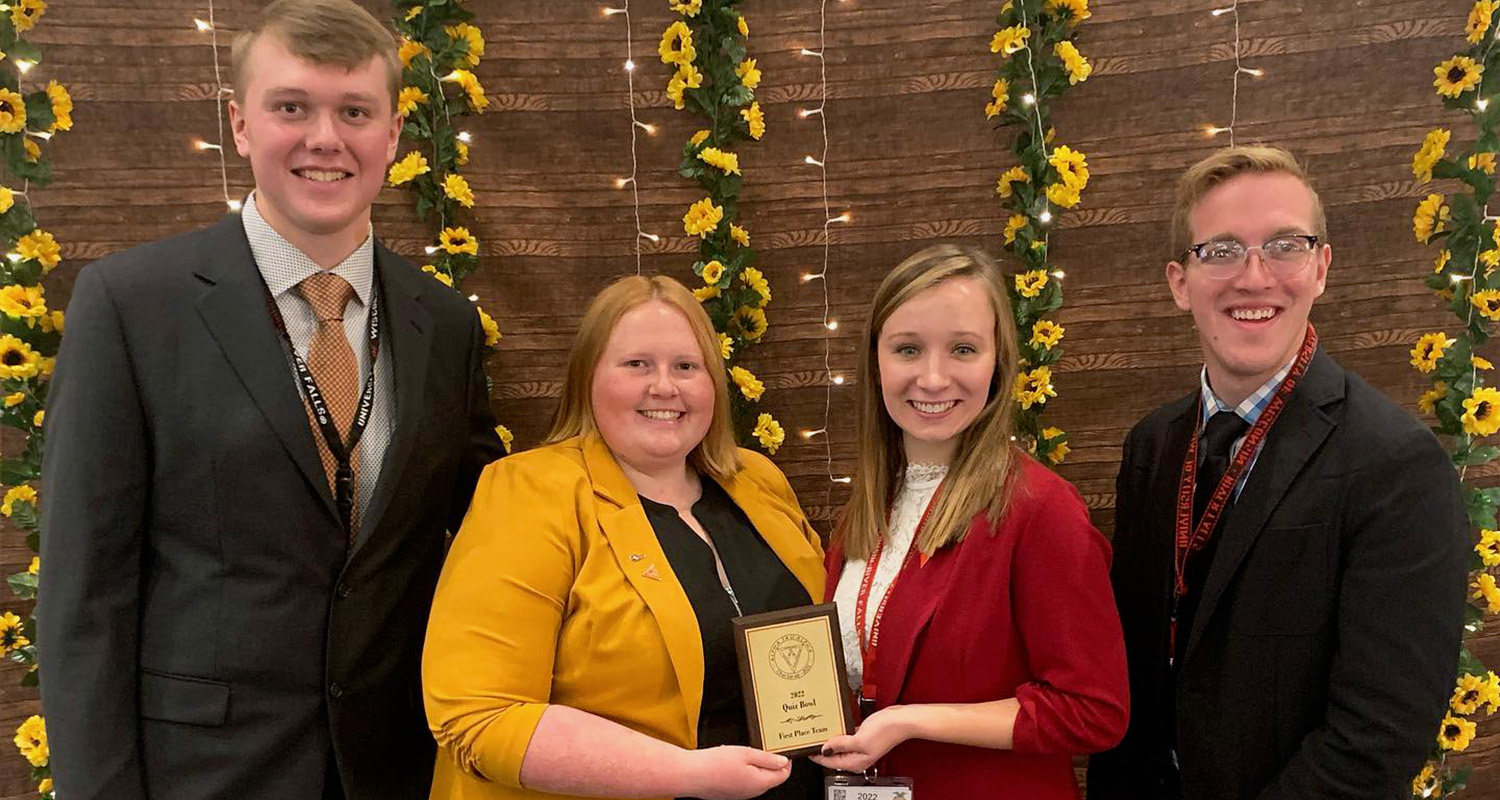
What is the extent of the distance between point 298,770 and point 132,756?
0.94 ft

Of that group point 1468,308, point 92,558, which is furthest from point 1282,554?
point 92,558

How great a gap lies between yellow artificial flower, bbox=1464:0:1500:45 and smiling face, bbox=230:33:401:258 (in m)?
2.92

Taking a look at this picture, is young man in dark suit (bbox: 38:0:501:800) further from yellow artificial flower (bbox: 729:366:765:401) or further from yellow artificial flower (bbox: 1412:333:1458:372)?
yellow artificial flower (bbox: 1412:333:1458:372)

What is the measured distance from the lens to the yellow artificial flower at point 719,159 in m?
2.69

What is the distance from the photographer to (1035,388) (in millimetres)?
2736

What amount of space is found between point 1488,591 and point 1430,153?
1286 mm

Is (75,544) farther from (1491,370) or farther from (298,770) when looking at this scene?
(1491,370)

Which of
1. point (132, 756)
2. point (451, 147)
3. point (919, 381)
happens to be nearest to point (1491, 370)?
point (919, 381)

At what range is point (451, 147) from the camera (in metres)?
2.68

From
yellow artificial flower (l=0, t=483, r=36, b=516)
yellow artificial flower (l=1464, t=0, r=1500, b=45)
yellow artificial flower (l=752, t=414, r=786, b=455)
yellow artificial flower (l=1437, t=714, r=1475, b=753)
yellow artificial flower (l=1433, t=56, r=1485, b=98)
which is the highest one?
yellow artificial flower (l=1464, t=0, r=1500, b=45)

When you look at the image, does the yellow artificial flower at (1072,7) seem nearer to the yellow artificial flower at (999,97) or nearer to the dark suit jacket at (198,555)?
the yellow artificial flower at (999,97)

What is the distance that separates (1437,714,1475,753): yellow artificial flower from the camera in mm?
2545

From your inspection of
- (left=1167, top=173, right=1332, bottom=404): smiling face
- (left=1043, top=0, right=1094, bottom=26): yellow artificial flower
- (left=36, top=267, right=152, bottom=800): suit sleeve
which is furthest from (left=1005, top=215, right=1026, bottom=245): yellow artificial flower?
(left=36, top=267, right=152, bottom=800): suit sleeve

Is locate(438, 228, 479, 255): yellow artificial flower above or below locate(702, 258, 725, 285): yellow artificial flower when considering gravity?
above
